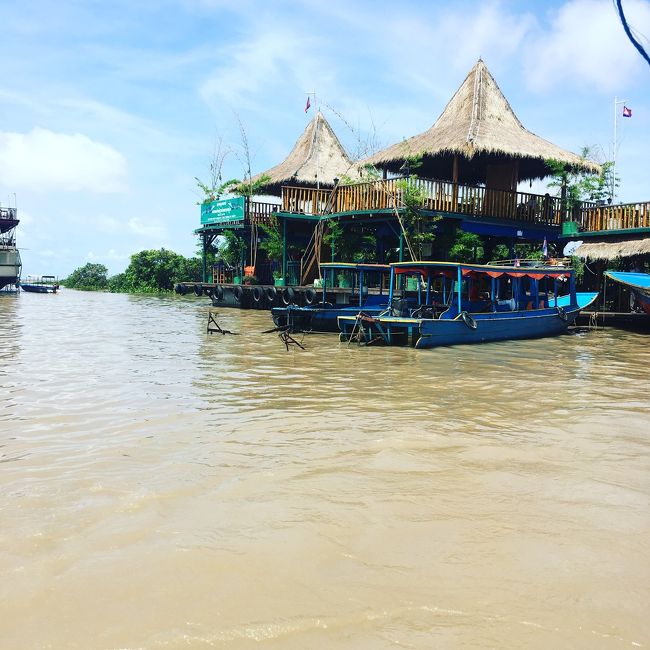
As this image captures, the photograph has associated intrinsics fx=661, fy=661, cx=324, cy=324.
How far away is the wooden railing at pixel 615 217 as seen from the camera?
1677cm

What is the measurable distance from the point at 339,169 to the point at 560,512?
23.7m

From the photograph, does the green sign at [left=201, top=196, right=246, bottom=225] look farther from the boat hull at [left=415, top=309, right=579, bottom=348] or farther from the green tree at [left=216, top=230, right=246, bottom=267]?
the boat hull at [left=415, top=309, right=579, bottom=348]

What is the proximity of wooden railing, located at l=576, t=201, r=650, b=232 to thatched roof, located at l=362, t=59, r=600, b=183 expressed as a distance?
260cm

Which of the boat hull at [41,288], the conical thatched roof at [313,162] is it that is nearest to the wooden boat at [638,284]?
the conical thatched roof at [313,162]

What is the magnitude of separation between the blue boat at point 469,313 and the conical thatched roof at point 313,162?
10.4 m

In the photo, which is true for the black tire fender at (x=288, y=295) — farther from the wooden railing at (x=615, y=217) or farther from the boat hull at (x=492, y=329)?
the wooden railing at (x=615, y=217)

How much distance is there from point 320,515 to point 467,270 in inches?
391

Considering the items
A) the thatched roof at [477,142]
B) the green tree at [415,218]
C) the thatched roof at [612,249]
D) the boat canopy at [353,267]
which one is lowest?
the boat canopy at [353,267]

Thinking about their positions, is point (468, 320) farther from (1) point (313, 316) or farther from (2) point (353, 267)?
(1) point (313, 316)

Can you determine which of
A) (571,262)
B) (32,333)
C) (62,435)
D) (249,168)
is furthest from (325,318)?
(249,168)

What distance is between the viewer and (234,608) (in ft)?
9.43

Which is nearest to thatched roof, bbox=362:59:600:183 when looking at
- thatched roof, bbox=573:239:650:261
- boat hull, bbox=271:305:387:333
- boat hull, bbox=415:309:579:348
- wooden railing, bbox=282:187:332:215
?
wooden railing, bbox=282:187:332:215

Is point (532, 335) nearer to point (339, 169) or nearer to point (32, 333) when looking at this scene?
point (32, 333)

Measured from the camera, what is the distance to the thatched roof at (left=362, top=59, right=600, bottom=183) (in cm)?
1897
